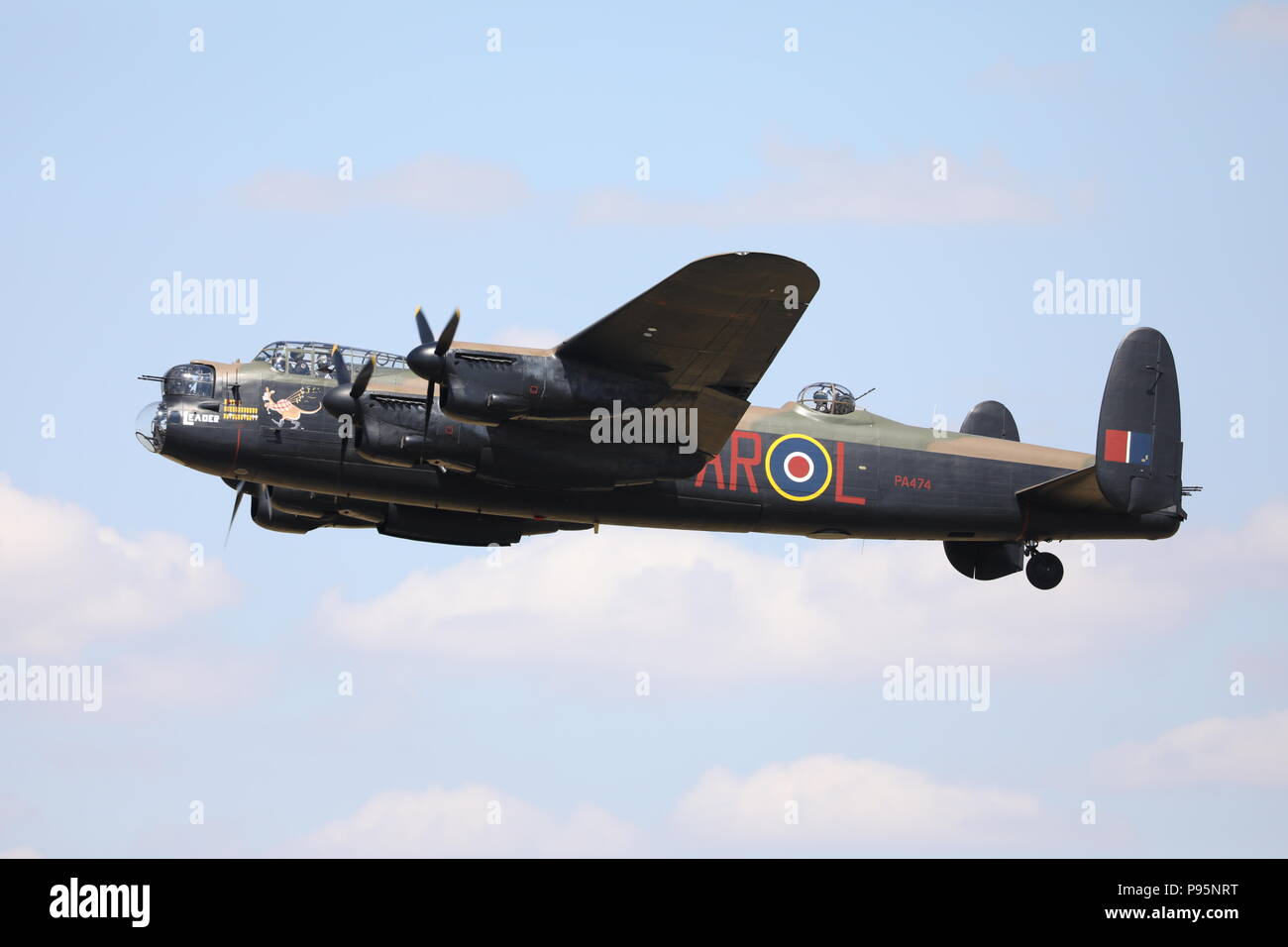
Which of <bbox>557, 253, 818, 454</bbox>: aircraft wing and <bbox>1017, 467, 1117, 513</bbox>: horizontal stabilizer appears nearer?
<bbox>557, 253, 818, 454</bbox>: aircraft wing

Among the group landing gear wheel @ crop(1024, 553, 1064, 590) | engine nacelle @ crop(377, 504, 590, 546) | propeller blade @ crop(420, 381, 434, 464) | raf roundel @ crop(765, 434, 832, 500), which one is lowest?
landing gear wheel @ crop(1024, 553, 1064, 590)

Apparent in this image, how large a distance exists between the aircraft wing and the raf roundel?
5.08 feet

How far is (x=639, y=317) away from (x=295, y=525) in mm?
8717

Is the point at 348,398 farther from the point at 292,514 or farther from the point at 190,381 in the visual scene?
the point at 292,514

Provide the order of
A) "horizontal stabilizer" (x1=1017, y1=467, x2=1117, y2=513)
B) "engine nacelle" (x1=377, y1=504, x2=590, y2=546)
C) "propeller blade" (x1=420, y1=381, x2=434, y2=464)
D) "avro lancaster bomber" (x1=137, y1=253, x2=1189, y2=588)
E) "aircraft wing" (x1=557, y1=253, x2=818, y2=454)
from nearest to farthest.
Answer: "aircraft wing" (x1=557, y1=253, x2=818, y2=454), "avro lancaster bomber" (x1=137, y1=253, x2=1189, y2=588), "propeller blade" (x1=420, y1=381, x2=434, y2=464), "engine nacelle" (x1=377, y1=504, x2=590, y2=546), "horizontal stabilizer" (x1=1017, y1=467, x2=1117, y2=513)

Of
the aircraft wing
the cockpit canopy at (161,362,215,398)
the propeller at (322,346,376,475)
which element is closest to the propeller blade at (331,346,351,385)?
the propeller at (322,346,376,475)

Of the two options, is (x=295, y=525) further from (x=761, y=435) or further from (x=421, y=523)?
(x=761, y=435)

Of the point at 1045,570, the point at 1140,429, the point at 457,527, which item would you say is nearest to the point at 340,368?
the point at 457,527

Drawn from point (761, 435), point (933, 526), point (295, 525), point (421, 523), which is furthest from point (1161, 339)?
point (295, 525)

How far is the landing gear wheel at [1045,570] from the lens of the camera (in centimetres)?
3127

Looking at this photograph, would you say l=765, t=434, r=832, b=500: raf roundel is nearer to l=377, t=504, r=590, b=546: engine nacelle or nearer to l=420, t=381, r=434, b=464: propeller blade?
l=377, t=504, r=590, b=546: engine nacelle

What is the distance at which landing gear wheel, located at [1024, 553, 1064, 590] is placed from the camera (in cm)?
3127

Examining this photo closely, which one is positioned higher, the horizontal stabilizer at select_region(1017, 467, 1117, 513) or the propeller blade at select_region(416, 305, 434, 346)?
the propeller blade at select_region(416, 305, 434, 346)

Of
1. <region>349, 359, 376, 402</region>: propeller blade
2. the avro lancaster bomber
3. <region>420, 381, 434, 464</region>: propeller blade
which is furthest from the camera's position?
<region>349, 359, 376, 402</region>: propeller blade
